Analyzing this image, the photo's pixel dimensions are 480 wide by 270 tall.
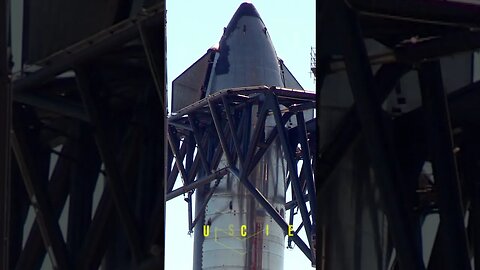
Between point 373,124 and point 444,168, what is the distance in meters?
0.27

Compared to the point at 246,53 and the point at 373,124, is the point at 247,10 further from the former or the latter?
the point at 373,124

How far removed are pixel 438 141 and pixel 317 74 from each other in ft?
1.46

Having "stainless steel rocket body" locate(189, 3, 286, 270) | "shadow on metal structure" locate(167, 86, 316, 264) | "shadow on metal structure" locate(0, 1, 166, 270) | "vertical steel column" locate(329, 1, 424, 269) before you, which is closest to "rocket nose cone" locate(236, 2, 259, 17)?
"stainless steel rocket body" locate(189, 3, 286, 270)

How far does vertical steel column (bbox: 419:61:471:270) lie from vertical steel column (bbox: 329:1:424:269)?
0.12 metres

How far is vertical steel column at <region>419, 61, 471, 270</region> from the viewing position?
2.73 m

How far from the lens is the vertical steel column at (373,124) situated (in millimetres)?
2787

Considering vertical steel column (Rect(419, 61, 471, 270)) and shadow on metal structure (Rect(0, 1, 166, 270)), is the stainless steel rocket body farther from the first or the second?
vertical steel column (Rect(419, 61, 471, 270))

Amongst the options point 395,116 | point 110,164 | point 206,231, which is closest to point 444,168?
point 395,116

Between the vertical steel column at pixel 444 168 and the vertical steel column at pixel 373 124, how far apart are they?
0.12m

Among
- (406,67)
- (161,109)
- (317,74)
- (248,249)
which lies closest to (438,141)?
(406,67)

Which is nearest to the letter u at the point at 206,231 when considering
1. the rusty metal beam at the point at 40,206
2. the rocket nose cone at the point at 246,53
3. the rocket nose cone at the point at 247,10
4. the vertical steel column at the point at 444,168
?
the rocket nose cone at the point at 246,53

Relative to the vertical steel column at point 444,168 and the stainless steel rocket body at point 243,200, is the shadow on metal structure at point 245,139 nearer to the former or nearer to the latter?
the stainless steel rocket body at point 243,200

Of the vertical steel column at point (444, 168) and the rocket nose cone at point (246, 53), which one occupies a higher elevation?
the rocket nose cone at point (246, 53)

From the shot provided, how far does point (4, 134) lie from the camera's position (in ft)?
10.2
